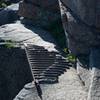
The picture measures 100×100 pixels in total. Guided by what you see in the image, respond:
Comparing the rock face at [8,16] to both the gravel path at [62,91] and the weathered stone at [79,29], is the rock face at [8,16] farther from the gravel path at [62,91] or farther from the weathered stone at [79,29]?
the gravel path at [62,91]

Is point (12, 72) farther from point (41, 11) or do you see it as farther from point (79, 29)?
point (79, 29)

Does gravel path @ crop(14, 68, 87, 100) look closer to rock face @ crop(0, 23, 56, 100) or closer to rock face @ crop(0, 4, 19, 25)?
rock face @ crop(0, 23, 56, 100)

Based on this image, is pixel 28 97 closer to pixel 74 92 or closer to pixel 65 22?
pixel 74 92

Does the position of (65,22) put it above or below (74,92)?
above

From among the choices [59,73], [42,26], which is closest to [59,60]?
[59,73]

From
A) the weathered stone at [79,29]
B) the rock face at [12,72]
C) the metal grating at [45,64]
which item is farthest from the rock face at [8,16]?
the weathered stone at [79,29]

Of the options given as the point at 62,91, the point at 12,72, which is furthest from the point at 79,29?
the point at 12,72
